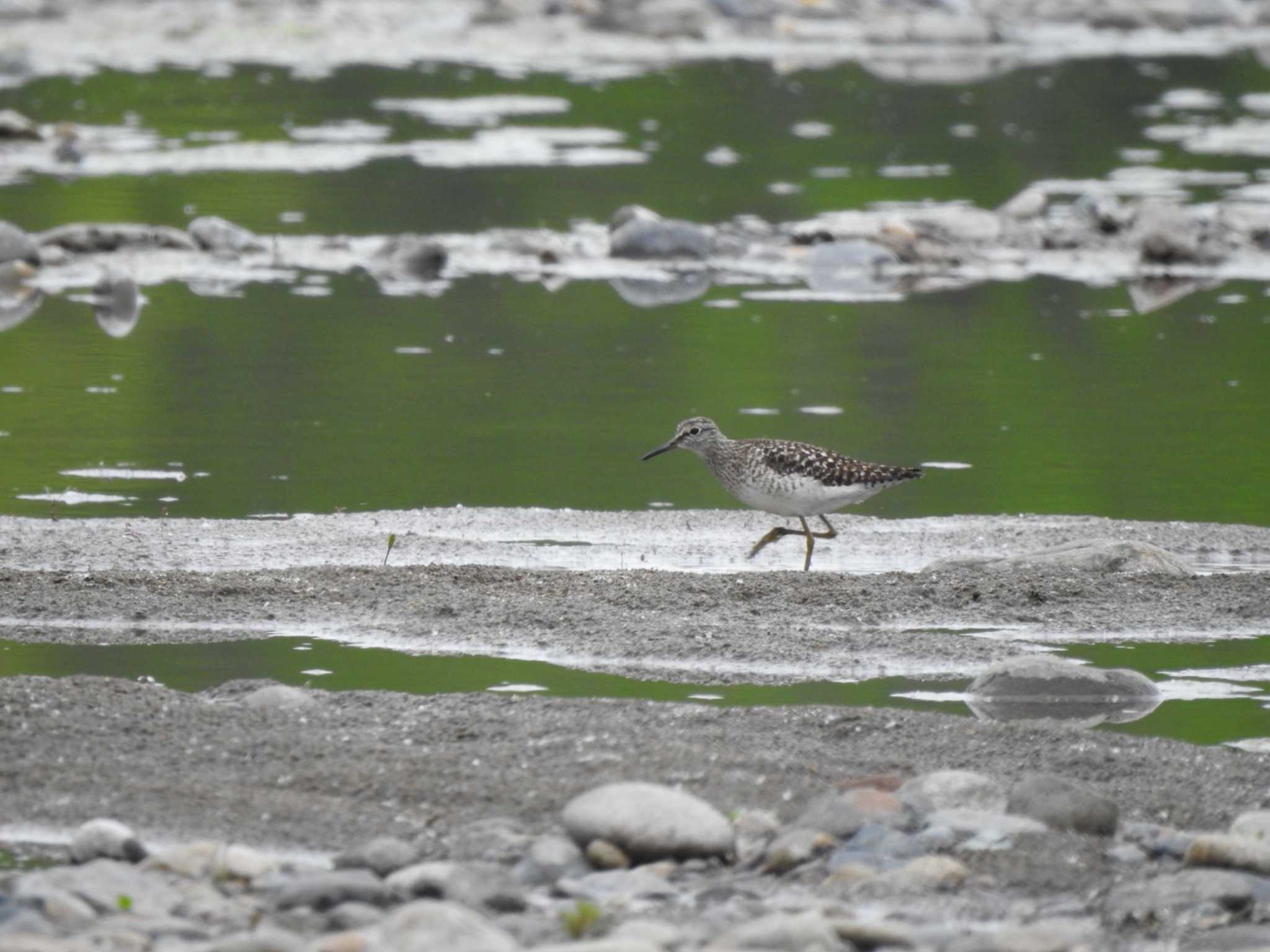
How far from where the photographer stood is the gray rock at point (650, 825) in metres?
6.98

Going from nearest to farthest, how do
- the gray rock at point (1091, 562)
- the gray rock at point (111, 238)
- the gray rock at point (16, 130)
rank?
the gray rock at point (1091, 562) < the gray rock at point (111, 238) < the gray rock at point (16, 130)

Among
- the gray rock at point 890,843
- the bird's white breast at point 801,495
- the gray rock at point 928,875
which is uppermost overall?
the bird's white breast at point 801,495

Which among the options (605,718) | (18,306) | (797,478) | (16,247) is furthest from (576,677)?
(16,247)

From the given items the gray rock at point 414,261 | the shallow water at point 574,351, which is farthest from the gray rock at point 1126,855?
the gray rock at point 414,261

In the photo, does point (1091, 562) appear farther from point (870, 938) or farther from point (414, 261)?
point (414, 261)

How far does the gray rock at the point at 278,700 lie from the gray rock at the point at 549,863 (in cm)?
181

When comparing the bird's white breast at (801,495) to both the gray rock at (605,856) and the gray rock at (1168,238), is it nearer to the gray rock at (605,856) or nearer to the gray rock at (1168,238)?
the gray rock at (605,856)

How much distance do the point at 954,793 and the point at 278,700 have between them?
273 cm

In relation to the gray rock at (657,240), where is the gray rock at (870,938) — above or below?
below

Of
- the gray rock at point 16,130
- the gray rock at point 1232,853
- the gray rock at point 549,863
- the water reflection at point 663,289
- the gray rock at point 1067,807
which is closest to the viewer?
the gray rock at point 549,863

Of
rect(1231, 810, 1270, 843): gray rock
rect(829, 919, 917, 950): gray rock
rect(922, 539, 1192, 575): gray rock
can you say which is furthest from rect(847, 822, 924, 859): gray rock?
rect(922, 539, 1192, 575): gray rock

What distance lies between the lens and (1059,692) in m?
9.23

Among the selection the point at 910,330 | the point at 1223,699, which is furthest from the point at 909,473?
the point at 910,330

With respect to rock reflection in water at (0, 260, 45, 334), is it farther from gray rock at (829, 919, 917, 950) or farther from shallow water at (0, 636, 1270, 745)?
gray rock at (829, 919, 917, 950)
